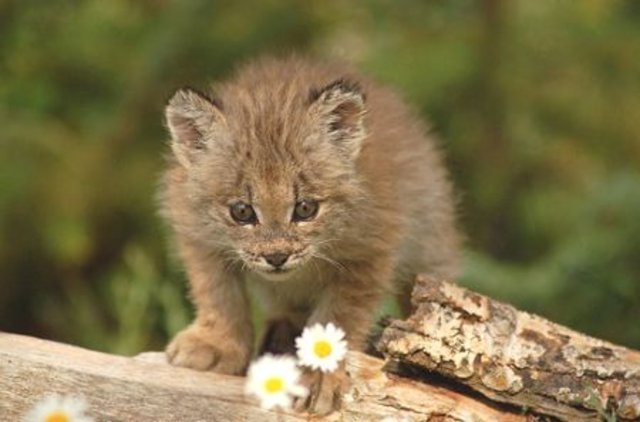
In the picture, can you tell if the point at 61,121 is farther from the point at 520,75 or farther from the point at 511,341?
the point at 511,341

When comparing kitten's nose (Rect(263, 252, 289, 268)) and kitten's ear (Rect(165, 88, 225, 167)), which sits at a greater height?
kitten's ear (Rect(165, 88, 225, 167))

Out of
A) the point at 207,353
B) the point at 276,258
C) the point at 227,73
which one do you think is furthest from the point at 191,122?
the point at 227,73

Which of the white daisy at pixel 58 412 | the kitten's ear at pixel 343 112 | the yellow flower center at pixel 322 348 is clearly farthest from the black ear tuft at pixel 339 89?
the white daisy at pixel 58 412

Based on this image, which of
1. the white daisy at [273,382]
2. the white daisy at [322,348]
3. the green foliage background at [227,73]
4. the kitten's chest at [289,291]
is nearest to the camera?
the white daisy at [273,382]

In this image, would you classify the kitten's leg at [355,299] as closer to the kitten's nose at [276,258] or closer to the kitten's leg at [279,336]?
the kitten's leg at [279,336]

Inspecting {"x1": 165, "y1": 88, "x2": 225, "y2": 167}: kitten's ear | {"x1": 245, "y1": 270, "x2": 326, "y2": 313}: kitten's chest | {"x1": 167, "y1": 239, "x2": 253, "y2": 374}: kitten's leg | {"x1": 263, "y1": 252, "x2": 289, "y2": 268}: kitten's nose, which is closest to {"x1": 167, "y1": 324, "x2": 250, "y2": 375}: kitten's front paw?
{"x1": 167, "y1": 239, "x2": 253, "y2": 374}: kitten's leg

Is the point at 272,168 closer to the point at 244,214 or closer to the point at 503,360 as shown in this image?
the point at 244,214

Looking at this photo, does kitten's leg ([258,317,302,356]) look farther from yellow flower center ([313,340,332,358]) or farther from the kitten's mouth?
yellow flower center ([313,340,332,358])

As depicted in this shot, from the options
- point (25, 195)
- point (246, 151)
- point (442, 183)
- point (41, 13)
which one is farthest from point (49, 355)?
point (41, 13)
